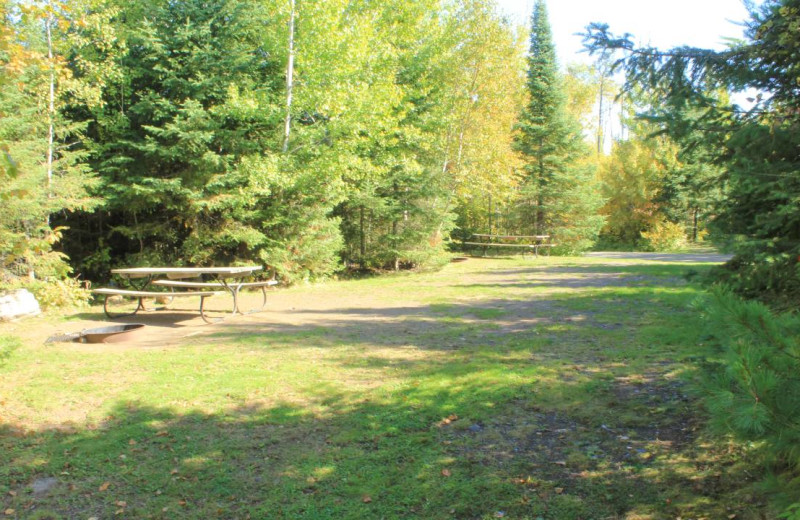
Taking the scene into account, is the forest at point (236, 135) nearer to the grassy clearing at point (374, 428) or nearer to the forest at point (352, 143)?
the forest at point (352, 143)

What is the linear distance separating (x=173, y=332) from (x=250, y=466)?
488cm

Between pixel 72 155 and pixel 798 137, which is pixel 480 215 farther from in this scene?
pixel 798 137

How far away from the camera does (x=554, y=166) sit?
2347cm

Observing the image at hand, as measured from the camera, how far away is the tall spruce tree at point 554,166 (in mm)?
23016

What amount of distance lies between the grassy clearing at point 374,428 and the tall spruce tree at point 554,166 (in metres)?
16.1

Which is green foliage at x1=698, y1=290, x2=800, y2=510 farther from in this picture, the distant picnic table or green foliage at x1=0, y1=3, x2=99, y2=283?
the distant picnic table

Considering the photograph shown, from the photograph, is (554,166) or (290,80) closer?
(290,80)

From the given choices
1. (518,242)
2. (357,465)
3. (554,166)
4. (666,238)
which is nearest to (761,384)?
(357,465)

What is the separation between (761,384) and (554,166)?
22.8 meters

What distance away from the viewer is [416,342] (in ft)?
22.6

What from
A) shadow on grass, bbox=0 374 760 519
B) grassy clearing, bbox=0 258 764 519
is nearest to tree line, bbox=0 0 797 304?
grassy clearing, bbox=0 258 764 519

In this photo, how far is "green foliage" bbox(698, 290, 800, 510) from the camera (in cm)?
180

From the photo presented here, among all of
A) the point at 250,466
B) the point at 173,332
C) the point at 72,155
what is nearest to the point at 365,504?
the point at 250,466

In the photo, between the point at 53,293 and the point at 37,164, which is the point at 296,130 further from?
the point at 53,293
